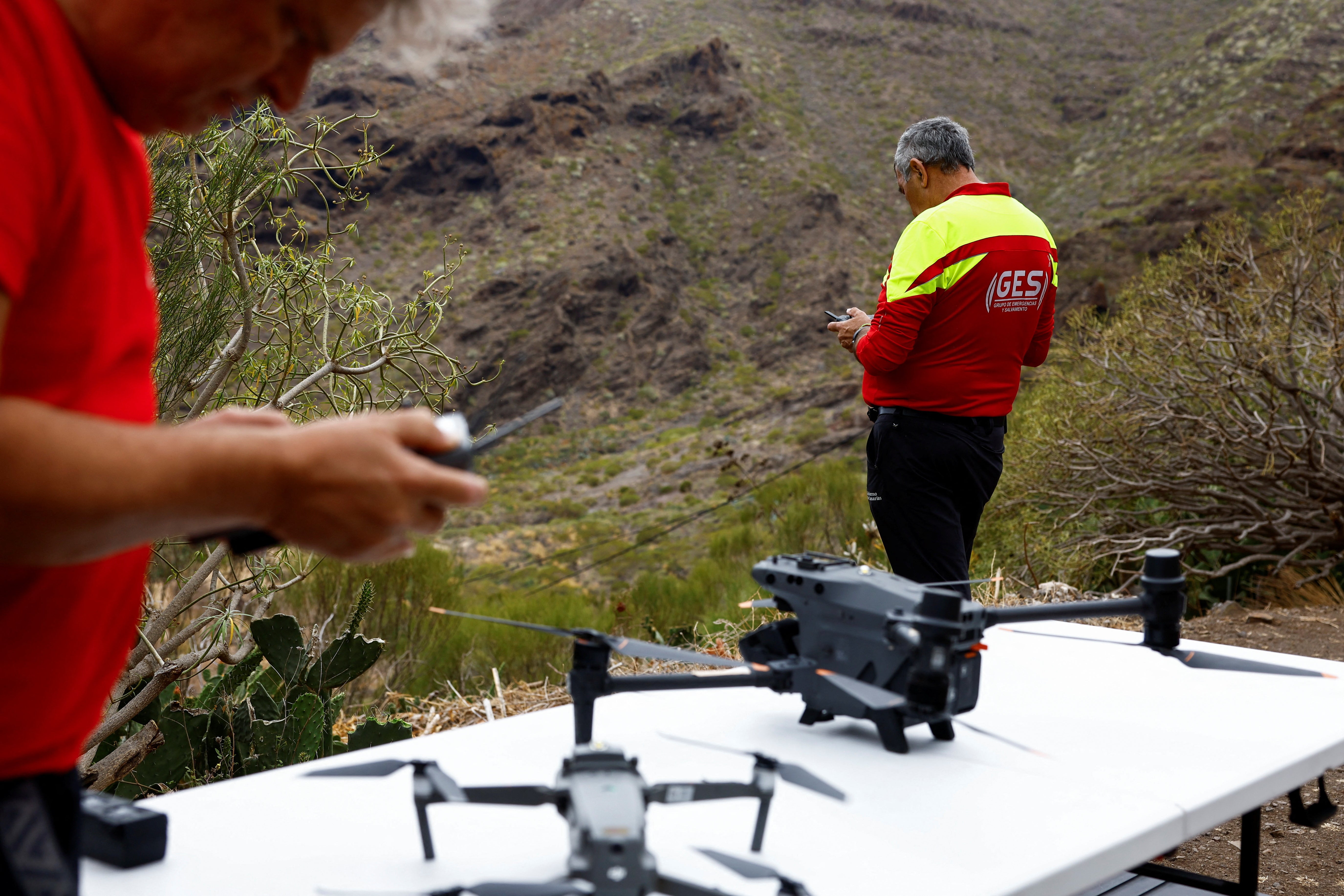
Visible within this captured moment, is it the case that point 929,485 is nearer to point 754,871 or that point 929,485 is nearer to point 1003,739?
point 1003,739

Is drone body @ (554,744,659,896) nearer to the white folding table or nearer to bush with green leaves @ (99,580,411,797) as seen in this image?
the white folding table

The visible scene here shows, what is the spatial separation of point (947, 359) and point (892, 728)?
1855 millimetres

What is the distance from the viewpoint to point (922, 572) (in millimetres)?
3393

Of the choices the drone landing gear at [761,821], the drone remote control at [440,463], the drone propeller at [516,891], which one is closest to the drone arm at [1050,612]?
the drone landing gear at [761,821]

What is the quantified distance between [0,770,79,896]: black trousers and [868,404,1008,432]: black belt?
2.72 m

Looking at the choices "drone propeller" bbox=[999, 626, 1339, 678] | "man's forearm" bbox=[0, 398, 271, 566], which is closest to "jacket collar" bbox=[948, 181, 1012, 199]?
"drone propeller" bbox=[999, 626, 1339, 678]

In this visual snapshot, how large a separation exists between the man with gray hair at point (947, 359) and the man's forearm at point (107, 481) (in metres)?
2.70

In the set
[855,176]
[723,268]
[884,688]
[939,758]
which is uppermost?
[855,176]

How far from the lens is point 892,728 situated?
1.75 m

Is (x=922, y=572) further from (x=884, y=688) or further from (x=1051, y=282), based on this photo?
(x=884, y=688)

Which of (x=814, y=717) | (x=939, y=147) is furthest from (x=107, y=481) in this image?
(x=939, y=147)

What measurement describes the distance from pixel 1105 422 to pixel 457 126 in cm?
3994

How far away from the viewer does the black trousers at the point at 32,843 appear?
34.1 inches

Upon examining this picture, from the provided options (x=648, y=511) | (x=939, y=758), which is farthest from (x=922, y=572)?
(x=648, y=511)
